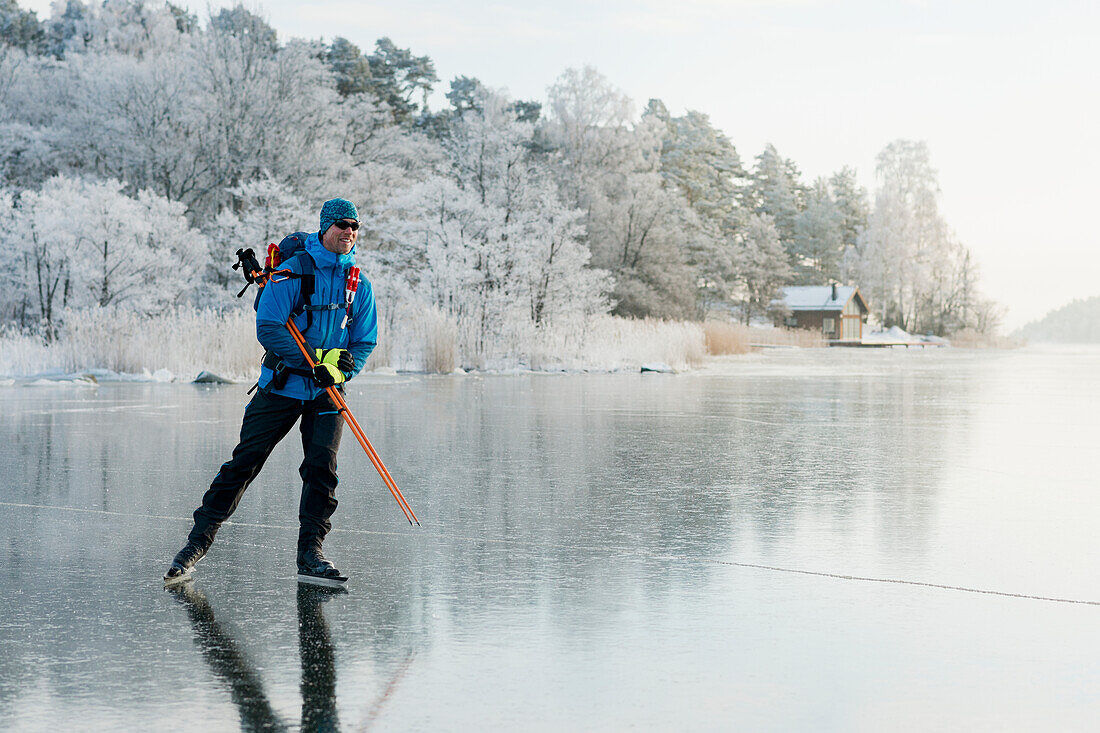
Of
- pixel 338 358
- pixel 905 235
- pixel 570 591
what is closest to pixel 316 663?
pixel 570 591

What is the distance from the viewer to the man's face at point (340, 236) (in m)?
6.36

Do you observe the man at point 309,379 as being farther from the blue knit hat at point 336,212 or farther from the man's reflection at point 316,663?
the man's reflection at point 316,663

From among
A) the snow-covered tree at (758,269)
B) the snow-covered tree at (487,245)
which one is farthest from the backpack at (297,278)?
the snow-covered tree at (758,269)

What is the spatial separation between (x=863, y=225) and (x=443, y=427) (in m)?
106

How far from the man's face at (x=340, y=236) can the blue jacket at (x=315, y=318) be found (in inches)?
1.6

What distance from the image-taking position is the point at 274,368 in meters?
6.43

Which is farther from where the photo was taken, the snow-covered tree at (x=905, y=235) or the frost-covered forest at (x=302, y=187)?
the snow-covered tree at (x=905, y=235)

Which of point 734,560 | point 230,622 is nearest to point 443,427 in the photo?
point 734,560

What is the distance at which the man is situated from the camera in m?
6.35

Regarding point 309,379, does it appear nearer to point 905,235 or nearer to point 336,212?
point 336,212

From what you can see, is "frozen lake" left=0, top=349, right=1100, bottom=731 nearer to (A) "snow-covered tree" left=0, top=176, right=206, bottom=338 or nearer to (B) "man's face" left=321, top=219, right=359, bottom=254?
(B) "man's face" left=321, top=219, right=359, bottom=254

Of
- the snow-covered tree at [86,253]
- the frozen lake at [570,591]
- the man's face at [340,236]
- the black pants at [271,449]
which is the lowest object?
the frozen lake at [570,591]

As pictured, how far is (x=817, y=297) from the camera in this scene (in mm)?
99625

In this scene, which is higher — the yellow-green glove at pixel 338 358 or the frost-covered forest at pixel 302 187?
the frost-covered forest at pixel 302 187
